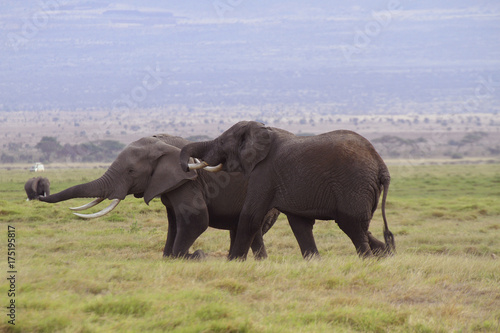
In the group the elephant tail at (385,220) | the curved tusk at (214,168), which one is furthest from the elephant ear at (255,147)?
the elephant tail at (385,220)

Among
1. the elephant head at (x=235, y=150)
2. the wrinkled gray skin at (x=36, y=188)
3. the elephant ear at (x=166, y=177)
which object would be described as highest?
the elephant head at (x=235, y=150)

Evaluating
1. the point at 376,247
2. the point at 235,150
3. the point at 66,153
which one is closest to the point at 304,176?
the point at 235,150

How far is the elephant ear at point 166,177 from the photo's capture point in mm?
10469

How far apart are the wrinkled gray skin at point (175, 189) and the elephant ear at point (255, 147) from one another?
0.88 m

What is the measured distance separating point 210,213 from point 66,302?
444cm

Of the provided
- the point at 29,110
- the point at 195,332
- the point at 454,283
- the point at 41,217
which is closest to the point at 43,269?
the point at 195,332

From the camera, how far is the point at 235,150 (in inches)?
404

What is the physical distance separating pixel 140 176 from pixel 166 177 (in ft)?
1.38

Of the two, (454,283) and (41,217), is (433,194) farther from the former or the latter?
(454,283)

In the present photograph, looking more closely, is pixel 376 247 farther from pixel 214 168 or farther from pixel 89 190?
pixel 89 190

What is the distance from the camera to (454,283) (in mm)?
8297

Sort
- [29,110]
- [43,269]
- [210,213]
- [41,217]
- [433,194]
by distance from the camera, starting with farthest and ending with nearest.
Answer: [29,110] → [433,194] → [41,217] → [210,213] → [43,269]

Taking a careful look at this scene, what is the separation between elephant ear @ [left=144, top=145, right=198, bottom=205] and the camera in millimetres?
10469

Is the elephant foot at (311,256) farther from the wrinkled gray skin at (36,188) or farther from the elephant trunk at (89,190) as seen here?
the wrinkled gray skin at (36,188)
